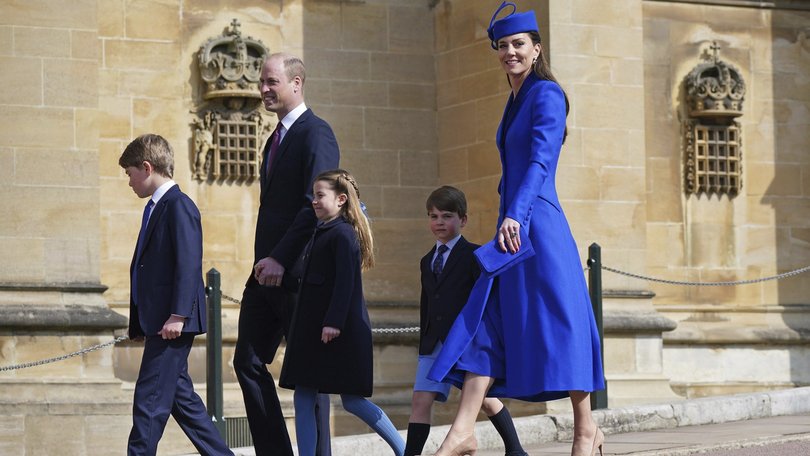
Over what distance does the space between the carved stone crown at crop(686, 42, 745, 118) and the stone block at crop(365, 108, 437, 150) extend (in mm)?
2151

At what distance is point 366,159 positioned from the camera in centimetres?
1425

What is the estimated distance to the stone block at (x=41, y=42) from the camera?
12039 mm

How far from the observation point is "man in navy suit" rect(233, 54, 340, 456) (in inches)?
303

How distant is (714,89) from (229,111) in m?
4.06

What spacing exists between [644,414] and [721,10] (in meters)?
5.24

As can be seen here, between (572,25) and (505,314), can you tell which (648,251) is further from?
(505,314)

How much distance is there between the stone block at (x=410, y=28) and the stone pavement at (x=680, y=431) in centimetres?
455

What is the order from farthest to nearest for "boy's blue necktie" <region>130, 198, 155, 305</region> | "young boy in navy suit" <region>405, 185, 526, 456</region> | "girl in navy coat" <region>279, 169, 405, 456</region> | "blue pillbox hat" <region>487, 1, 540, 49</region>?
"young boy in navy suit" <region>405, 185, 526, 456</region> → "boy's blue necktie" <region>130, 198, 155, 305</region> → "girl in navy coat" <region>279, 169, 405, 456</region> → "blue pillbox hat" <region>487, 1, 540, 49</region>

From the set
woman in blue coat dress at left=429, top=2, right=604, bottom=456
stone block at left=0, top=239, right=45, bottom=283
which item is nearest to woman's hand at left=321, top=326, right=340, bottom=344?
woman in blue coat dress at left=429, top=2, right=604, bottom=456

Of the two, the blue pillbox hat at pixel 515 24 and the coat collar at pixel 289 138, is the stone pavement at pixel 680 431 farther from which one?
the blue pillbox hat at pixel 515 24

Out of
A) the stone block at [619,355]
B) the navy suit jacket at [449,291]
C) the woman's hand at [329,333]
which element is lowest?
the stone block at [619,355]

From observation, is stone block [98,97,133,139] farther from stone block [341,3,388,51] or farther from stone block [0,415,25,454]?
stone block [0,415,25,454]

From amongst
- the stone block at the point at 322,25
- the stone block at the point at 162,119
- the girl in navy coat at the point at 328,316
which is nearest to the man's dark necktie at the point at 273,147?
the girl in navy coat at the point at 328,316

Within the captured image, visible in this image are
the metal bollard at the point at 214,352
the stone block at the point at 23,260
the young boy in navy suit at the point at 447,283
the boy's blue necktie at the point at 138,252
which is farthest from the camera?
the stone block at the point at 23,260
